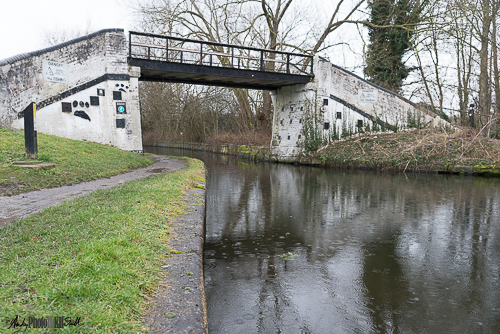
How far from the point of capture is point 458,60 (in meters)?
22.1

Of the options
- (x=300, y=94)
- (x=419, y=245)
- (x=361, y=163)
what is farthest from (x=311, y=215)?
(x=300, y=94)

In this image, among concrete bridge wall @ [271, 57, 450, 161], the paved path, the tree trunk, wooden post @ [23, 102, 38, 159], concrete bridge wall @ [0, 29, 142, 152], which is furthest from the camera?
concrete bridge wall @ [271, 57, 450, 161]

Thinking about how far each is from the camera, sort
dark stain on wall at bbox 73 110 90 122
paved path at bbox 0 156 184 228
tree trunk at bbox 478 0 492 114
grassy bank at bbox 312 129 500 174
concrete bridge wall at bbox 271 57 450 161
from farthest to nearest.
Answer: concrete bridge wall at bbox 271 57 450 161, tree trunk at bbox 478 0 492 114, dark stain on wall at bbox 73 110 90 122, grassy bank at bbox 312 129 500 174, paved path at bbox 0 156 184 228

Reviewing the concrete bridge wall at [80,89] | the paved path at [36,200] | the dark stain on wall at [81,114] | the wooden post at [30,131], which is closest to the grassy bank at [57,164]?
the wooden post at [30,131]

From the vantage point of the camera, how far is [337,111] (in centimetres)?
2003

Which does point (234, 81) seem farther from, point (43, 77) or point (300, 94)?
point (43, 77)

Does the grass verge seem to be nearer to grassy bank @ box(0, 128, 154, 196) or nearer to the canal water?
the canal water

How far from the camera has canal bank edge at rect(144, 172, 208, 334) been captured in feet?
7.25

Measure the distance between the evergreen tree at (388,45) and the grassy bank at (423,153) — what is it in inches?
292

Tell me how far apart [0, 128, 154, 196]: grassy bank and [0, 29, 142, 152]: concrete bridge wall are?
294 centimetres

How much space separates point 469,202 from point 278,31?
744 inches

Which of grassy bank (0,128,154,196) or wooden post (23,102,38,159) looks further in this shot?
wooden post (23,102,38,159)

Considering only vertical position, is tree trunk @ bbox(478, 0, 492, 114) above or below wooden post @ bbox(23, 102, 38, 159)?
above

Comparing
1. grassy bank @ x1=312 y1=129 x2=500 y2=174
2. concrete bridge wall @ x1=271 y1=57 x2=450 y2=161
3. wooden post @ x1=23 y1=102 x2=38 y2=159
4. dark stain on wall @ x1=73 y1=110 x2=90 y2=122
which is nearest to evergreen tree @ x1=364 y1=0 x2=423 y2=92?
concrete bridge wall @ x1=271 y1=57 x2=450 y2=161
